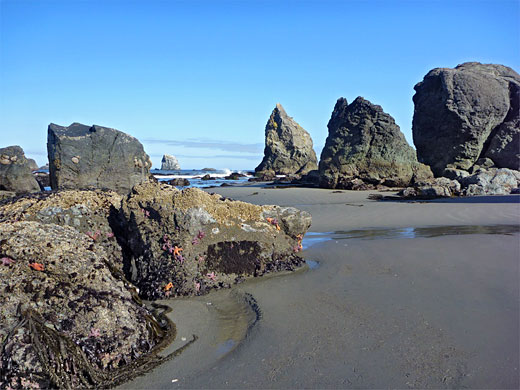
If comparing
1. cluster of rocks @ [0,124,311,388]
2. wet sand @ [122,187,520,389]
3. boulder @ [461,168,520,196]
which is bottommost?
wet sand @ [122,187,520,389]

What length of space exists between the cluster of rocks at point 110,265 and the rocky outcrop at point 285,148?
49880mm

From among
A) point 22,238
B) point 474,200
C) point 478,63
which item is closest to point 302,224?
point 22,238

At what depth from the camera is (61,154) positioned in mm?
10023

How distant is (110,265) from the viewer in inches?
134

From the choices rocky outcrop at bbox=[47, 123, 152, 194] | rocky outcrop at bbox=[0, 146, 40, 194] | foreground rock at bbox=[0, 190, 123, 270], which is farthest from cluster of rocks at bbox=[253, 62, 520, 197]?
rocky outcrop at bbox=[0, 146, 40, 194]

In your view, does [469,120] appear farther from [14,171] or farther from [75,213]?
[75,213]

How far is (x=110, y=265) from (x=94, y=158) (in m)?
7.82

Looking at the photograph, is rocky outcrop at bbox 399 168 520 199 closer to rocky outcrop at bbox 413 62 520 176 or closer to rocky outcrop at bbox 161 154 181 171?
rocky outcrop at bbox 413 62 520 176

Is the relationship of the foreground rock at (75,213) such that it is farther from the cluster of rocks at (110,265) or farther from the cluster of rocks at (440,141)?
the cluster of rocks at (440,141)

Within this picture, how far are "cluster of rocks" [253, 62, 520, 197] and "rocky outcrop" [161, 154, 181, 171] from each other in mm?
66198

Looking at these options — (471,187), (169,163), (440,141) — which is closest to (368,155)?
(471,187)

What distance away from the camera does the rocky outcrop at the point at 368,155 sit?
798 inches

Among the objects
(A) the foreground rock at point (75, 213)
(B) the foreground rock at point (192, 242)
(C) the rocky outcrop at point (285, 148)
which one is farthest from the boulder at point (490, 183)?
(C) the rocky outcrop at point (285, 148)

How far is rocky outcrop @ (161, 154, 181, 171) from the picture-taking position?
304ft
